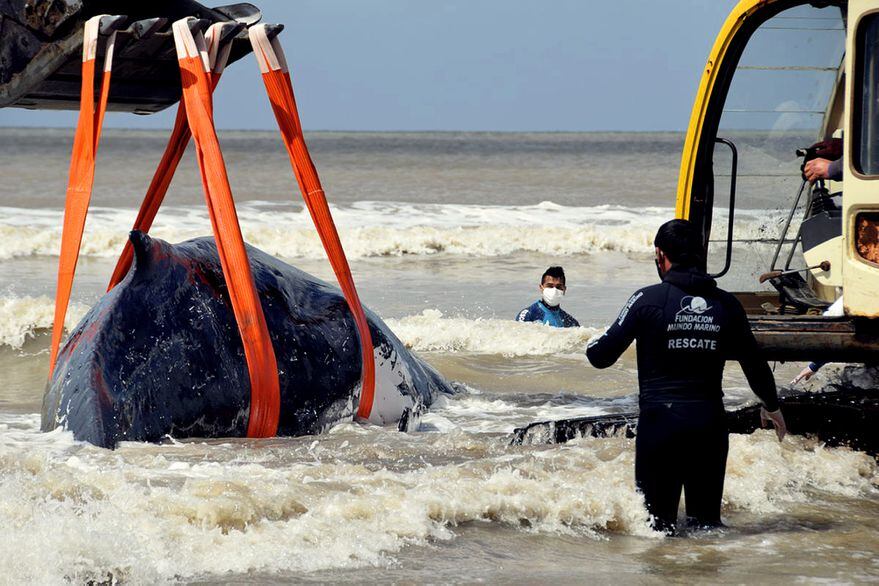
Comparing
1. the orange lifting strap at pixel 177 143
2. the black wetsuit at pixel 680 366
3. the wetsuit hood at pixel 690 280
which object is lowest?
the black wetsuit at pixel 680 366

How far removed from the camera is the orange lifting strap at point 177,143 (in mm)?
6805

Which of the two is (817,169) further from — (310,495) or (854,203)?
(310,495)

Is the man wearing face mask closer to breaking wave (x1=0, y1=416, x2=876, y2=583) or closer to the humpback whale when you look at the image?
the humpback whale

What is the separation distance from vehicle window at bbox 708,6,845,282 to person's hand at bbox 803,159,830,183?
2.39 feet

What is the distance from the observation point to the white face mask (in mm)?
11883

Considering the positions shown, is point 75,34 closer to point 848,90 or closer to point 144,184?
point 848,90

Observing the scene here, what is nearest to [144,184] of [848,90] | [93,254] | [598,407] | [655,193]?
[655,193]

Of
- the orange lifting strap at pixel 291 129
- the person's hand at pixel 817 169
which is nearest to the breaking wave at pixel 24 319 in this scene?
the orange lifting strap at pixel 291 129

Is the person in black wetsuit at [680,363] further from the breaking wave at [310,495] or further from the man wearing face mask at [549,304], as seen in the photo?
the man wearing face mask at [549,304]

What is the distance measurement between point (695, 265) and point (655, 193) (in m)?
35.2

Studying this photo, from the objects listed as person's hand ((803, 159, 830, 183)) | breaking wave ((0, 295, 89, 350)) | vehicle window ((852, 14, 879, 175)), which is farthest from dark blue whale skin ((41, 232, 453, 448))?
breaking wave ((0, 295, 89, 350))

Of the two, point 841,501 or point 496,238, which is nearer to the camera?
point 841,501

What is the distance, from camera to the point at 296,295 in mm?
8242

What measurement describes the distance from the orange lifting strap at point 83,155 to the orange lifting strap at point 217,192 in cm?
42
